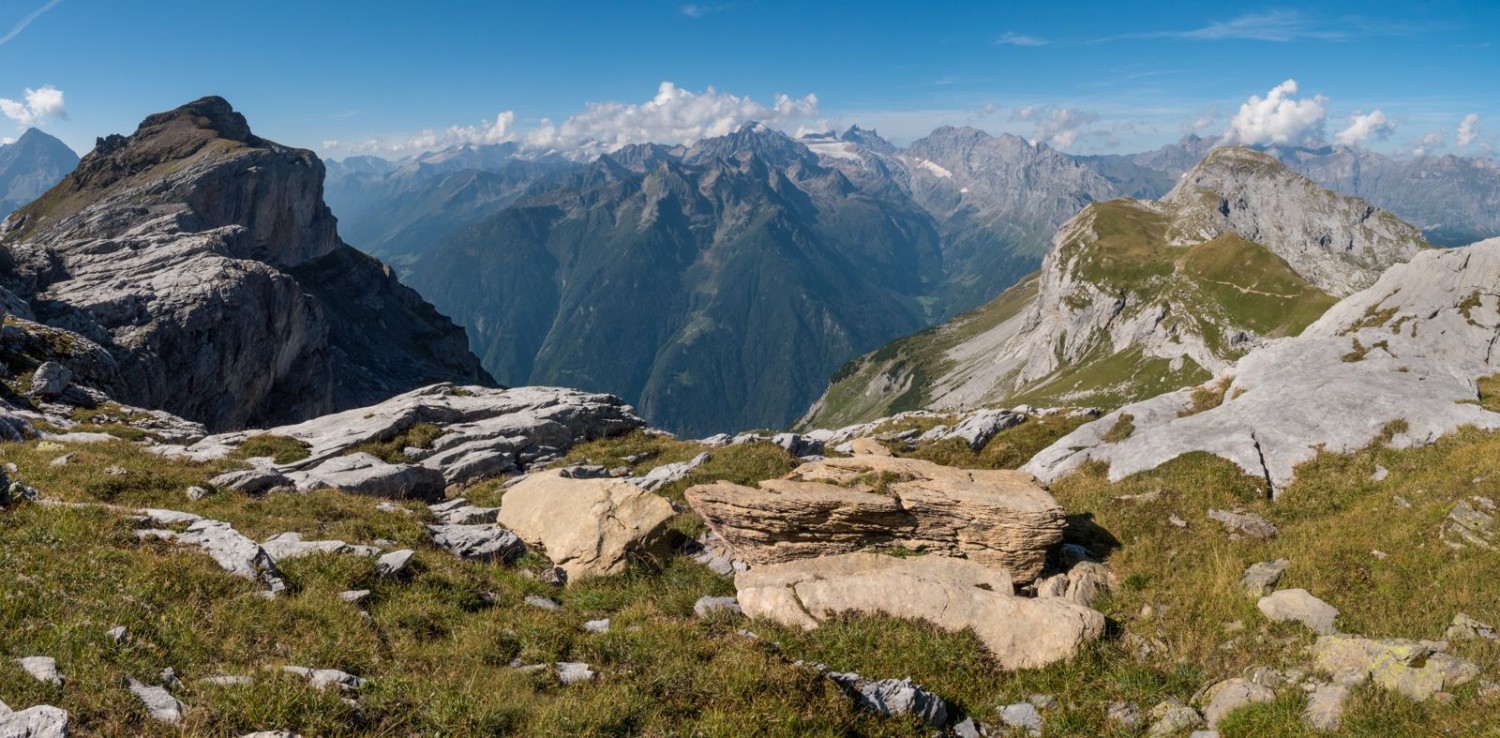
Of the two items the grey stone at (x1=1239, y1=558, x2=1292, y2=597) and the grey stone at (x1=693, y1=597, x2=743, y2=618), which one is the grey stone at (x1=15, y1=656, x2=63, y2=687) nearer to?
the grey stone at (x1=693, y1=597, x2=743, y2=618)

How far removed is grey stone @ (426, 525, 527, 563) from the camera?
17.8 m

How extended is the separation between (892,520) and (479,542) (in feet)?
38.6

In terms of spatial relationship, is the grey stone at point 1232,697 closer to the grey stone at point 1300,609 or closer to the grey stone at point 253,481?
the grey stone at point 1300,609

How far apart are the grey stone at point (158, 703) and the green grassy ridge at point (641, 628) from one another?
15 centimetres

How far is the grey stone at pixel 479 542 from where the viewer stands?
17844 millimetres

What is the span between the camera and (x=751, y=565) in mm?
18250

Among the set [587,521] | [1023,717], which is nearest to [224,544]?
[587,521]

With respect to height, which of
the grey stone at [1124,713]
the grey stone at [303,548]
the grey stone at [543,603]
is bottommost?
the grey stone at [1124,713]

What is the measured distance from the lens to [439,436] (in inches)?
1307

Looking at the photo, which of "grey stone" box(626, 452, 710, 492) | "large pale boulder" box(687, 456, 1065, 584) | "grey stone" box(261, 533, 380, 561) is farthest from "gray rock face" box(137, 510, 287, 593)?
"grey stone" box(626, 452, 710, 492)

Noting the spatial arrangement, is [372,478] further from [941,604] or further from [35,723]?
[941,604]

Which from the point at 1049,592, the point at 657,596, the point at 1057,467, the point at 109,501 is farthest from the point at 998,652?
the point at 109,501

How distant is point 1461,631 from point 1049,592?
7.13 m

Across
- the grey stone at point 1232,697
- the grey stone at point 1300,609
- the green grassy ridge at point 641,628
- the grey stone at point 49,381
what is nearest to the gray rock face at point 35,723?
the green grassy ridge at point 641,628
